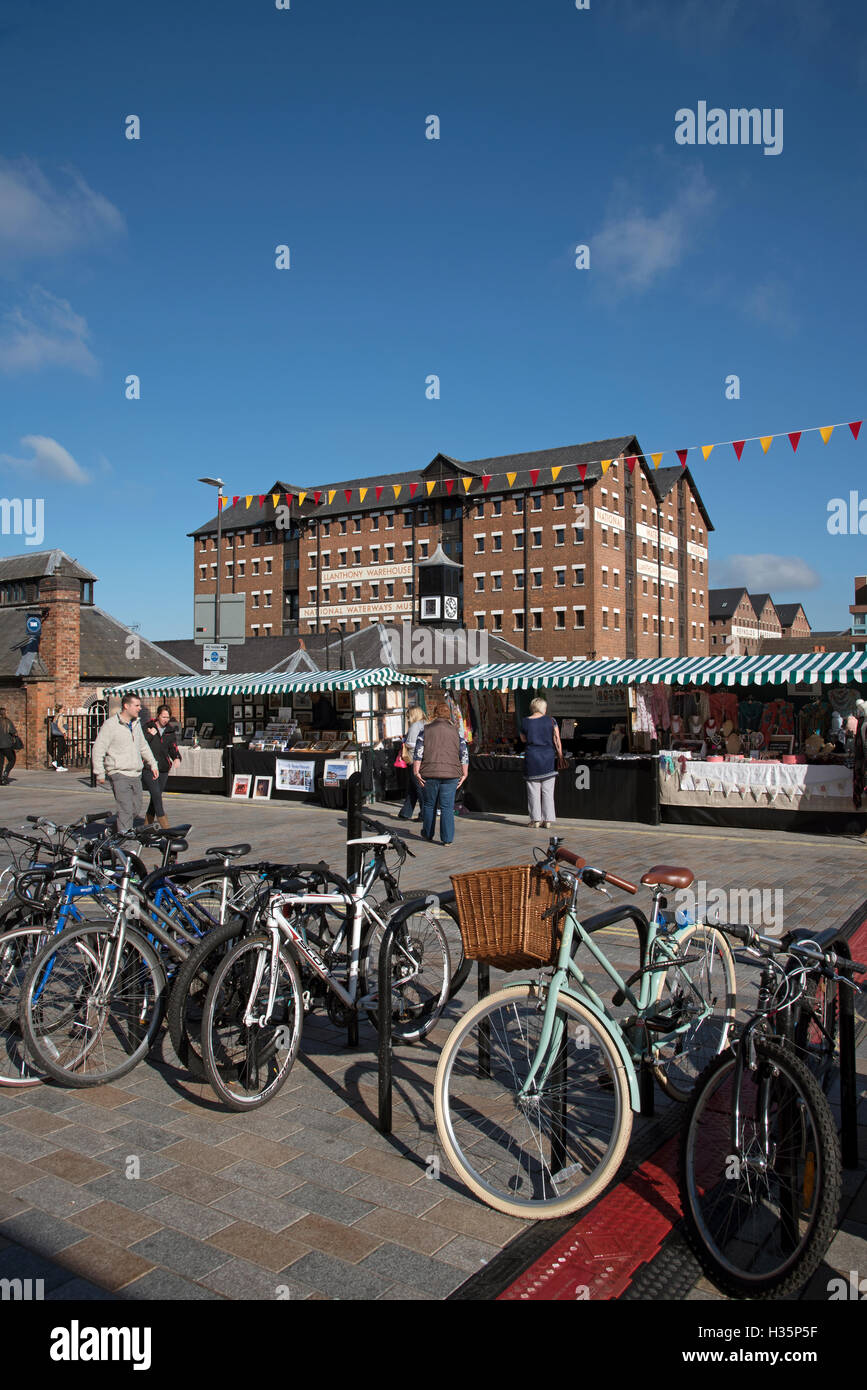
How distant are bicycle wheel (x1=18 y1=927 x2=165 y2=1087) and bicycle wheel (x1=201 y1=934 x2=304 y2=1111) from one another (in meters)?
0.60

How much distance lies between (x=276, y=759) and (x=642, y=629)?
52454 millimetres

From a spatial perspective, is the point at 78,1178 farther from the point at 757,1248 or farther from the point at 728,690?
the point at 728,690

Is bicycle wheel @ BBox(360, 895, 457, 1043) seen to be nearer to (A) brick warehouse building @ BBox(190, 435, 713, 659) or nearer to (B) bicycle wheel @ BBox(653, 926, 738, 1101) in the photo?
(B) bicycle wheel @ BBox(653, 926, 738, 1101)

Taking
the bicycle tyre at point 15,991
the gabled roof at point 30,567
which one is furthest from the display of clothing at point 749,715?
the gabled roof at point 30,567

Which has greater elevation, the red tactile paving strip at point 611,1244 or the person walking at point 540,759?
the person walking at point 540,759

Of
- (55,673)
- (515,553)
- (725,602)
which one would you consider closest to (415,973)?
(55,673)

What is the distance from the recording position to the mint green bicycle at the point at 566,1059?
3.42 metres

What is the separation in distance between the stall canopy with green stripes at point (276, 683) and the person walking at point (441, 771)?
638 cm

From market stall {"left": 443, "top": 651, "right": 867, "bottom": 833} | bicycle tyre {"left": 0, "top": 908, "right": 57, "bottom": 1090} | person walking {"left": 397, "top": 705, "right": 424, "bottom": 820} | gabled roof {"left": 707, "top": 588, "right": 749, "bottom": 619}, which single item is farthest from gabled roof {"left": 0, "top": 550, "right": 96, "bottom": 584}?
gabled roof {"left": 707, "top": 588, "right": 749, "bottom": 619}

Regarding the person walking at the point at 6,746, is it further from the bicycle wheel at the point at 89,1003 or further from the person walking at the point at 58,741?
the bicycle wheel at the point at 89,1003

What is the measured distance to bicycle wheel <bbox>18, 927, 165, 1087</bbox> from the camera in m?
4.60

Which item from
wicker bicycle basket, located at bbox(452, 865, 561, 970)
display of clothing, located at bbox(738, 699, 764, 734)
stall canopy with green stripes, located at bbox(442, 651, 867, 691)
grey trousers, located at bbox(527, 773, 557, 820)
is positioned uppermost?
stall canopy with green stripes, located at bbox(442, 651, 867, 691)

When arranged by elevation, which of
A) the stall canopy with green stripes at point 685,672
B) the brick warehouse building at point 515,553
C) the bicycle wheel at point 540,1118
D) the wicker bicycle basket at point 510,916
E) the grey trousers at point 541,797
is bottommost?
the bicycle wheel at point 540,1118
